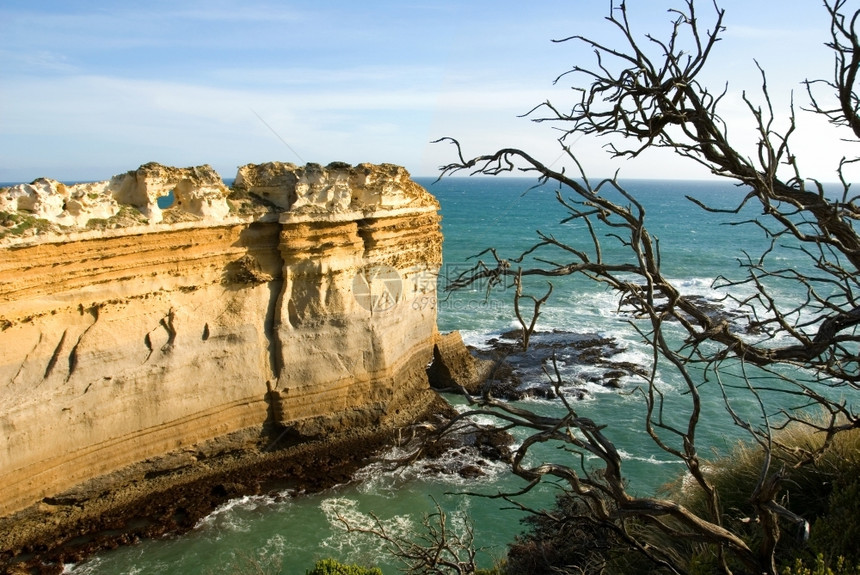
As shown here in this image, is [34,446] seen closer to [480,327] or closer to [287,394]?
[287,394]

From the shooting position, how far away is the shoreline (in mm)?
9016

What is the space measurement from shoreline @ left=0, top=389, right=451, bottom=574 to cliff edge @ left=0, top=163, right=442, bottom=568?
120mm

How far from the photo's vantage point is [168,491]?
10.4m

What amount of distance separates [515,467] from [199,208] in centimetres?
840

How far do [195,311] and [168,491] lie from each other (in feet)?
9.77

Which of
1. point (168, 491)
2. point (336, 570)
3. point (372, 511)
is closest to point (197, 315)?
point (168, 491)

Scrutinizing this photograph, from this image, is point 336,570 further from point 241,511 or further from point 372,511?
point 241,511

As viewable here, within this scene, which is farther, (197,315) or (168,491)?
(197,315)

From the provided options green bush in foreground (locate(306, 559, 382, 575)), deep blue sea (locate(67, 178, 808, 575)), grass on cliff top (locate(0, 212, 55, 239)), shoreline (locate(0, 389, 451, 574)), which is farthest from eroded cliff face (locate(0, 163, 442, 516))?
green bush in foreground (locate(306, 559, 382, 575))

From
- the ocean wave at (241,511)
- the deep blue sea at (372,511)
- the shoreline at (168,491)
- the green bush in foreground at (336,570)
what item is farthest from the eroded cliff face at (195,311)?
the green bush in foreground at (336,570)

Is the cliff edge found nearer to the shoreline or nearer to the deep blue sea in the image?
the shoreline

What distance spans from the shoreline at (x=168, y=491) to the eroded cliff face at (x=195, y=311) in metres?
0.23

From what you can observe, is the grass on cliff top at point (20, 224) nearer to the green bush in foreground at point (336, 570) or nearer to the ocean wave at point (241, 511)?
the ocean wave at point (241, 511)

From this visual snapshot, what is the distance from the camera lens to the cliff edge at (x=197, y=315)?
29.6ft
